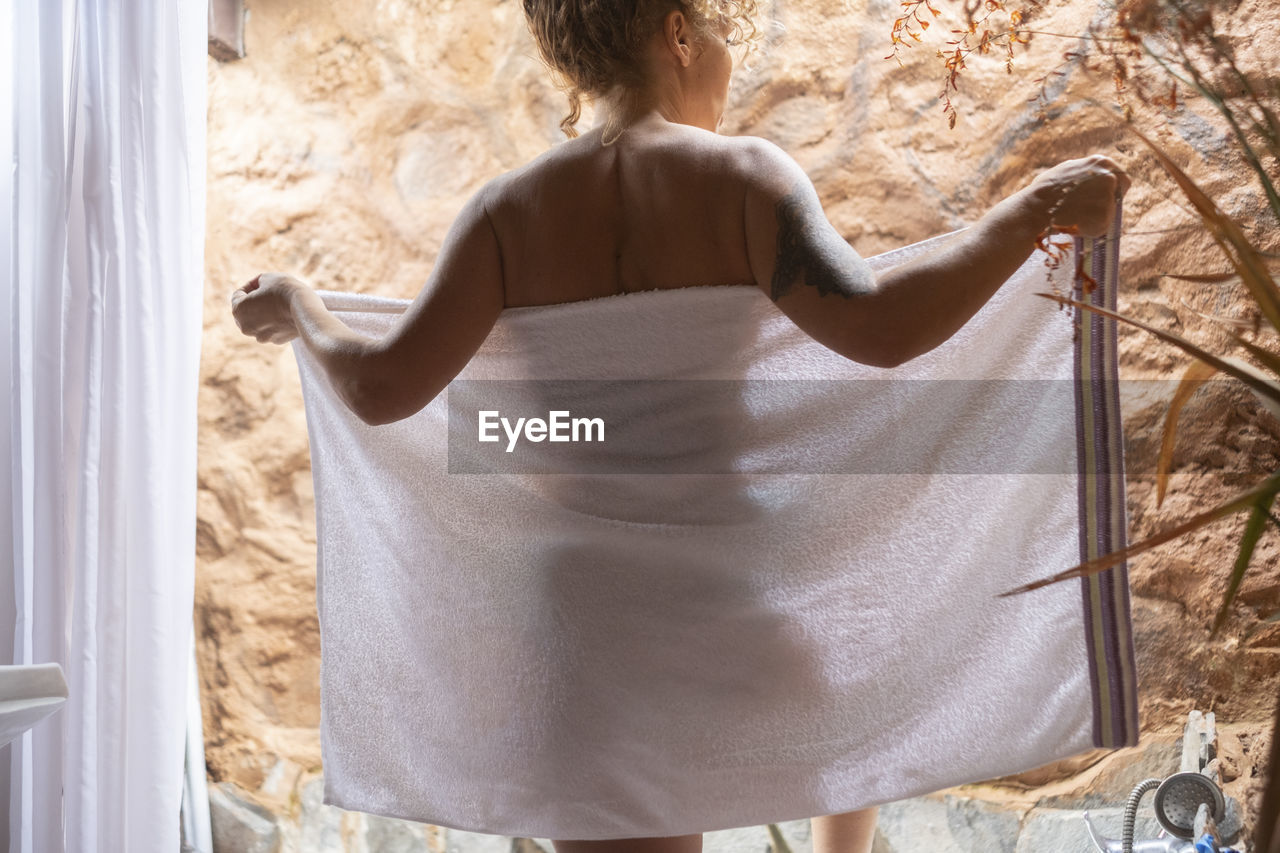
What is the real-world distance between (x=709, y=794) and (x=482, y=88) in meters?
1.55

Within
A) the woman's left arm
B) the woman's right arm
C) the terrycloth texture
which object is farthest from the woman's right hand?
the woman's left arm

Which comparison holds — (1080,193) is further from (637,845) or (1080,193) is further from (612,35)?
(637,845)

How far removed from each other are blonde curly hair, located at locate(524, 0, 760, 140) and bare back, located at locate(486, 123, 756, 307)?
5 centimetres

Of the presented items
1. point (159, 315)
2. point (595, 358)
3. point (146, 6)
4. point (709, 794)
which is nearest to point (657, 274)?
point (595, 358)

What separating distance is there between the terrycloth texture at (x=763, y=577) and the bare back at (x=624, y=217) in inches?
1.1

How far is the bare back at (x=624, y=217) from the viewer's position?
2.88ft

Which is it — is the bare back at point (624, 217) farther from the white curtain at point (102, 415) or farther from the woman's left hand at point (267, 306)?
the white curtain at point (102, 415)

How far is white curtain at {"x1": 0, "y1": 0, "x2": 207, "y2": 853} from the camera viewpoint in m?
1.27

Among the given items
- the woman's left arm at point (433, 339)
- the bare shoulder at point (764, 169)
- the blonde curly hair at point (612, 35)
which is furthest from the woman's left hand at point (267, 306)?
the bare shoulder at point (764, 169)

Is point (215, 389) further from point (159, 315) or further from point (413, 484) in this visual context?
point (413, 484)

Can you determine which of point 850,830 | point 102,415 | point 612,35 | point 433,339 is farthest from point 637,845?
point 102,415

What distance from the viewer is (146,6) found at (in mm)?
1321

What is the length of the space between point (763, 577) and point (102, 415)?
35.3 inches

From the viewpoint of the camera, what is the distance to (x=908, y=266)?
0.82 metres
